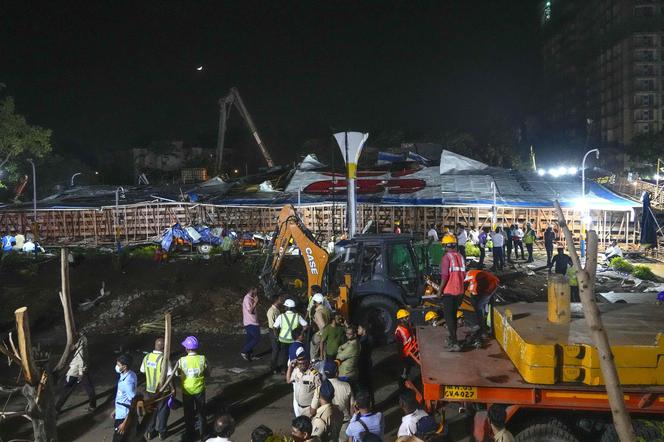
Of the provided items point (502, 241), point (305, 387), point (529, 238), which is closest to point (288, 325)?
point (305, 387)

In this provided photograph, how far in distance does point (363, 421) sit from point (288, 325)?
4.26m

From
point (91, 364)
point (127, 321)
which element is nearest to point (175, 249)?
point (127, 321)

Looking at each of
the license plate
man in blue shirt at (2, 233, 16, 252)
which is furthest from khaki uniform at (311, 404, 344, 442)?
man in blue shirt at (2, 233, 16, 252)

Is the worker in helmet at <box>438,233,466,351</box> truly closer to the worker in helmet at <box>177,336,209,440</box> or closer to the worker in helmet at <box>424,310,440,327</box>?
the worker in helmet at <box>424,310,440,327</box>

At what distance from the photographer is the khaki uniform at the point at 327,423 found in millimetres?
5488

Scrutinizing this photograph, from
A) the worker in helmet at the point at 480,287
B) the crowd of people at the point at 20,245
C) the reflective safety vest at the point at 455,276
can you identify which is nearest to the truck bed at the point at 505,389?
the reflective safety vest at the point at 455,276

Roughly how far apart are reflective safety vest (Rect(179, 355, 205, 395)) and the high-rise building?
72117 millimetres

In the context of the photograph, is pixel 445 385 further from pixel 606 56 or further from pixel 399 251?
pixel 606 56

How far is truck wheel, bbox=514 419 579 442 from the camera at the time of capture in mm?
5605

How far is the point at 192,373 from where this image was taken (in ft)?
23.5

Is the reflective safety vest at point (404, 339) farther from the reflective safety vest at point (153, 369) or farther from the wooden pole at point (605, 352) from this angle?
the wooden pole at point (605, 352)

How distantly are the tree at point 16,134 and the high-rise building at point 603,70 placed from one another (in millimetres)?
64475

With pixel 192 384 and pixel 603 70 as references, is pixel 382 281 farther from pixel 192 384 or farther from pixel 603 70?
pixel 603 70

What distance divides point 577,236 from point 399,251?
63.5 ft
